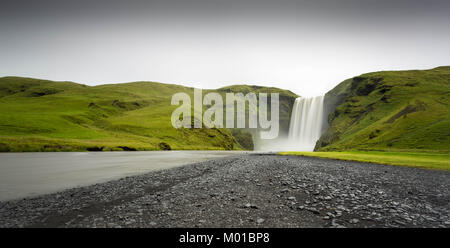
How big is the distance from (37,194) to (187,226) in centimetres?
1082

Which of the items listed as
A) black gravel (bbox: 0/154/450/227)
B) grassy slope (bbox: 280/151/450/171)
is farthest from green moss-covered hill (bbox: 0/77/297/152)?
grassy slope (bbox: 280/151/450/171)

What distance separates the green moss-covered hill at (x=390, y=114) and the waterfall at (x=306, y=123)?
7.12 meters

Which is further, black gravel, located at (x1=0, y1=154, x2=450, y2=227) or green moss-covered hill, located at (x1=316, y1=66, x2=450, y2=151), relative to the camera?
green moss-covered hill, located at (x1=316, y1=66, x2=450, y2=151)

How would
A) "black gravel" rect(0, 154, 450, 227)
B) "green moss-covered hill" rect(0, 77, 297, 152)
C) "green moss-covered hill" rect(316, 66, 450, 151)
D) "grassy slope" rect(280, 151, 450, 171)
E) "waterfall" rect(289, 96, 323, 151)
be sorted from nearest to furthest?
"black gravel" rect(0, 154, 450, 227) < "grassy slope" rect(280, 151, 450, 171) < "green moss-covered hill" rect(316, 66, 450, 151) < "green moss-covered hill" rect(0, 77, 297, 152) < "waterfall" rect(289, 96, 323, 151)

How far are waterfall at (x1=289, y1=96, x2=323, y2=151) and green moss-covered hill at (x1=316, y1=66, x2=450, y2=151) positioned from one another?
280 inches

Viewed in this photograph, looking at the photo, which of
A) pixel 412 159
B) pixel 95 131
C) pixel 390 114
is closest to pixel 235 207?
pixel 412 159

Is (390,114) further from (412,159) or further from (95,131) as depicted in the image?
(95,131)

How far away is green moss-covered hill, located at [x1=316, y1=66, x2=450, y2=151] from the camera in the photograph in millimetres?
53863

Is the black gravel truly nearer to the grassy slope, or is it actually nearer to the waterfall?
the grassy slope

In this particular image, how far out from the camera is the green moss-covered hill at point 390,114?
53863 millimetres

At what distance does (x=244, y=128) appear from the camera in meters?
160

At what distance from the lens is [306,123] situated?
122 meters
